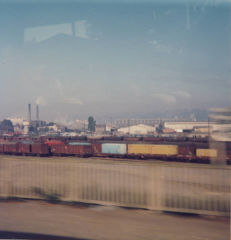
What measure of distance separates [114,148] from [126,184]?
21.7 metres

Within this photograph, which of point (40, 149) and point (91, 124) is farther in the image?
→ point (91, 124)

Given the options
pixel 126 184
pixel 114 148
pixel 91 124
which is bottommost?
pixel 114 148

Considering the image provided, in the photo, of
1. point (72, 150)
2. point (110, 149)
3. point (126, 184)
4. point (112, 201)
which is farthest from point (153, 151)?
point (112, 201)

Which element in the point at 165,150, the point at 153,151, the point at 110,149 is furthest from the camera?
the point at 110,149

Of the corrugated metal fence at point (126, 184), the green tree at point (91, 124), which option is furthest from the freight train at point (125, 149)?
the corrugated metal fence at point (126, 184)

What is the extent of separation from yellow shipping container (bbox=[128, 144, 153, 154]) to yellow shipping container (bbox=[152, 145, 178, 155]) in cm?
51

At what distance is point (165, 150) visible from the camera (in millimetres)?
25719

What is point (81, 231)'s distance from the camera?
455cm

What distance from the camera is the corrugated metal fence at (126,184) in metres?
5.62

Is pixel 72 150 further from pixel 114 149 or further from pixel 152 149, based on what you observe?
pixel 152 149

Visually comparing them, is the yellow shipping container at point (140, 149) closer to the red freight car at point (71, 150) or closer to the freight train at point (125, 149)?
the freight train at point (125, 149)

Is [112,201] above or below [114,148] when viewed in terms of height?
above

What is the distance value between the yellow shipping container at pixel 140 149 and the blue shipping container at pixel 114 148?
0.64 metres

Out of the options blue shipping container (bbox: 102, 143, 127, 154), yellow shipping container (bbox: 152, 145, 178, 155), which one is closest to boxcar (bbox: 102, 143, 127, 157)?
blue shipping container (bbox: 102, 143, 127, 154)
